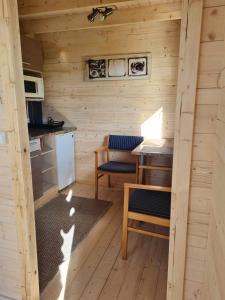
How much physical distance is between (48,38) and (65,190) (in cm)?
233

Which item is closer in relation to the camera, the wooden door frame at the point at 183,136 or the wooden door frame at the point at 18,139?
the wooden door frame at the point at 183,136

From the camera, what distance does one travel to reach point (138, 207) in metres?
1.92

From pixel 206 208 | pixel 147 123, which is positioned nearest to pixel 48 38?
pixel 147 123

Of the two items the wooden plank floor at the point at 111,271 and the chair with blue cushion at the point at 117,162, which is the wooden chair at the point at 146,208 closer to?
the wooden plank floor at the point at 111,271

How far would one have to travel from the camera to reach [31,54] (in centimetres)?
333

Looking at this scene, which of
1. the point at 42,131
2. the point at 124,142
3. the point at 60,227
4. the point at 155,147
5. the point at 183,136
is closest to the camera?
the point at 183,136

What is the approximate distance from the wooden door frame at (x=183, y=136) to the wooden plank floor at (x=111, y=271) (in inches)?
21.6

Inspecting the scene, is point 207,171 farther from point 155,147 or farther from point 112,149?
point 112,149

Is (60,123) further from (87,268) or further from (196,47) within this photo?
(196,47)

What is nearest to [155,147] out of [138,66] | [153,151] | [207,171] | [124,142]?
[153,151]

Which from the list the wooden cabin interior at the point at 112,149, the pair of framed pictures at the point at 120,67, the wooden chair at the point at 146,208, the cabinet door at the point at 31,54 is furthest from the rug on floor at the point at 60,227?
the cabinet door at the point at 31,54

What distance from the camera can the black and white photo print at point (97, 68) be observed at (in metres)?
3.40

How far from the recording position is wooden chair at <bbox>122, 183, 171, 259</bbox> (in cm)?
182

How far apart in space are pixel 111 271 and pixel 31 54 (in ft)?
9.74
